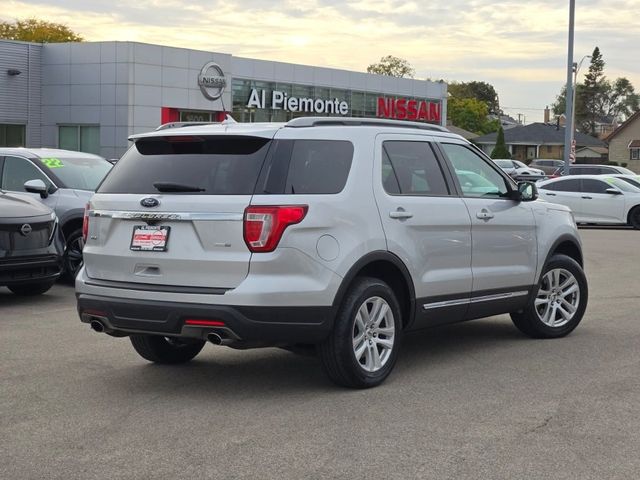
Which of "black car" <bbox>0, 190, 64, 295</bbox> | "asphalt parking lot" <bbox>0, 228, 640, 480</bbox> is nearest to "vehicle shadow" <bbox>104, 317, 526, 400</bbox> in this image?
"asphalt parking lot" <bbox>0, 228, 640, 480</bbox>

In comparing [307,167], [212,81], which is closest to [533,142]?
[212,81]

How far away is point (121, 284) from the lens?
260 inches

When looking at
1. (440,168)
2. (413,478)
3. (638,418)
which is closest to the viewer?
(413,478)

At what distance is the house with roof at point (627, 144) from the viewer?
325 ft

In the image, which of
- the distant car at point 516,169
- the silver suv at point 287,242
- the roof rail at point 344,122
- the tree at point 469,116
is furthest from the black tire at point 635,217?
the tree at point 469,116

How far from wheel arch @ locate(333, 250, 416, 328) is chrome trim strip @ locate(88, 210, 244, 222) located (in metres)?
0.84

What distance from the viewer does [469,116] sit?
13412cm

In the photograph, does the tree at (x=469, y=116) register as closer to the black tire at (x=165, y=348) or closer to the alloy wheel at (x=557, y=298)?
the alloy wheel at (x=557, y=298)

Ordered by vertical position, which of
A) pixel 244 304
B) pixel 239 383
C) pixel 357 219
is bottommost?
pixel 239 383

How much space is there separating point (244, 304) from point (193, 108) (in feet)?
135

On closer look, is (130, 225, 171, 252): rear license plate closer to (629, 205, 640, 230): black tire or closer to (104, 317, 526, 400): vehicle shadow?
(104, 317, 526, 400): vehicle shadow

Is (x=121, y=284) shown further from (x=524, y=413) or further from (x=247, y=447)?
(x=524, y=413)

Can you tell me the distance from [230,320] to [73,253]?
7.06 meters

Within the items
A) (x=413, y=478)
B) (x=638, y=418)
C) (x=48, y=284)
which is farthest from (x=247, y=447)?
(x=48, y=284)
